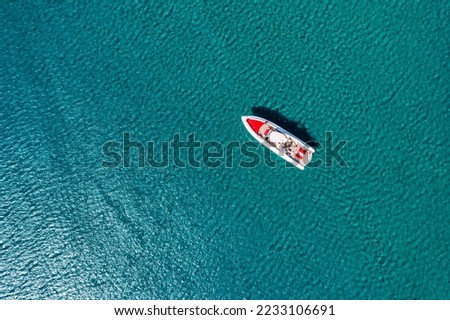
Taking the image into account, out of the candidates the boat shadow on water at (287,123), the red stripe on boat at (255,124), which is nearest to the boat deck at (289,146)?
the red stripe on boat at (255,124)

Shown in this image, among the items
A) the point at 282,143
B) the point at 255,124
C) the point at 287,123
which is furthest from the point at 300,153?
the point at 255,124

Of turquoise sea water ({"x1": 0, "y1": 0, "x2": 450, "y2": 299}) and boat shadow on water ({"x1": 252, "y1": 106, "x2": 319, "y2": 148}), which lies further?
boat shadow on water ({"x1": 252, "y1": 106, "x2": 319, "y2": 148})

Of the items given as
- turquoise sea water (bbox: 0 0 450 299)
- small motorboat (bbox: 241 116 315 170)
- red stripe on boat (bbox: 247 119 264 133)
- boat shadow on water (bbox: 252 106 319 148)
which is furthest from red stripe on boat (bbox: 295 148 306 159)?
red stripe on boat (bbox: 247 119 264 133)

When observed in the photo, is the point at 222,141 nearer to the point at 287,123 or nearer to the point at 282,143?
→ the point at 282,143

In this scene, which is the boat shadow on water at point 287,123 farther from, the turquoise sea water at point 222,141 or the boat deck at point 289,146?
the boat deck at point 289,146

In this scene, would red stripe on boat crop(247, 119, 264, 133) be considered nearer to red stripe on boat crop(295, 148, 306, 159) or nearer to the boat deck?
the boat deck
